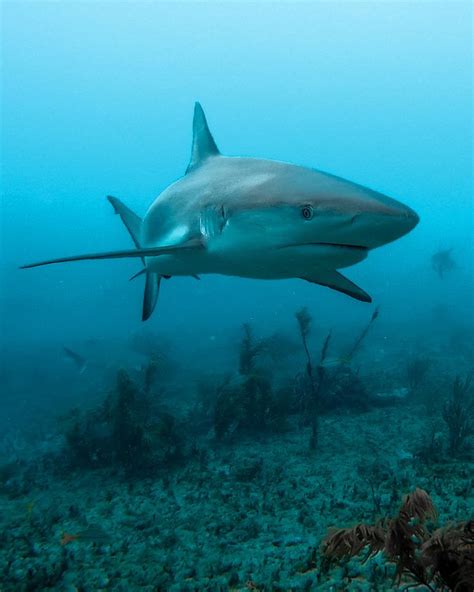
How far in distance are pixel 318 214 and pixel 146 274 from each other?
326cm

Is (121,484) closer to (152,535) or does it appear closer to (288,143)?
(152,535)

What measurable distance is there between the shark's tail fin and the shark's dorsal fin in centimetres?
103

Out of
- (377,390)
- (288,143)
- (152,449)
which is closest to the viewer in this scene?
(152,449)

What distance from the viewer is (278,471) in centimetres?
699

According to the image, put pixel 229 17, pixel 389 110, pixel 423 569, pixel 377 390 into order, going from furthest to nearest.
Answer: pixel 389 110, pixel 229 17, pixel 377 390, pixel 423 569

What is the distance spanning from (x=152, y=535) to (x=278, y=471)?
2.42 metres

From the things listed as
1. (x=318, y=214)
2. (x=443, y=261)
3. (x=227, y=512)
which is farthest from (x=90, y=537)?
(x=443, y=261)

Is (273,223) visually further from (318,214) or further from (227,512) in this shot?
(227,512)

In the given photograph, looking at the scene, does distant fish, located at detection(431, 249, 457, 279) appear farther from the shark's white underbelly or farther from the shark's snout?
the shark's snout

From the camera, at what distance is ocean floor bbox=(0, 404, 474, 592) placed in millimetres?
4340

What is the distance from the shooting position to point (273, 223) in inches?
98.9

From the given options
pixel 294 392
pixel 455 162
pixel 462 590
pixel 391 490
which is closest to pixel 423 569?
pixel 462 590

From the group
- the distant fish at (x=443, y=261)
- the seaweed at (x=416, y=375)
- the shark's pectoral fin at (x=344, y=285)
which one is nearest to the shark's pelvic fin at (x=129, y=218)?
the shark's pectoral fin at (x=344, y=285)

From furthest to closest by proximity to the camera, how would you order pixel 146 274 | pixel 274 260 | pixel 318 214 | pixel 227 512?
pixel 227 512, pixel 146 274, pixel 274 260, pixel 318 214
